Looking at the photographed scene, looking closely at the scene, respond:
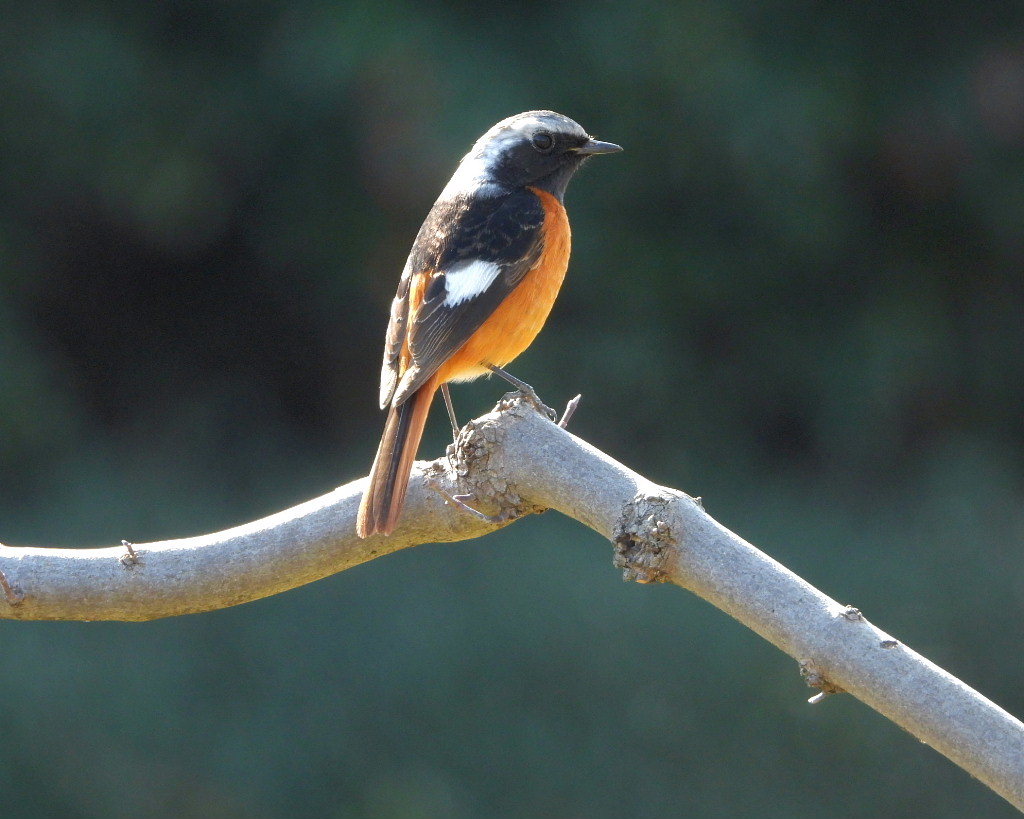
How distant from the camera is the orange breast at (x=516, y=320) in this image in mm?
3203

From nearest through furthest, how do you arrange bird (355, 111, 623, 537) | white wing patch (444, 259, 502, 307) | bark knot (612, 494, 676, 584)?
bark knot (612, 494, 676, 584)
bird (355, 111, 623, 537)
white wing patch (444, 259, 502, 307)

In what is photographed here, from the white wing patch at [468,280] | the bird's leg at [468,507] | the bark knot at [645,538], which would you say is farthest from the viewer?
the white wing patch at [468,280]

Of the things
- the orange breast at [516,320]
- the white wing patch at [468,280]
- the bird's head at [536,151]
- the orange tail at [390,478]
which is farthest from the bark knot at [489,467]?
the bird's head at [536,151]

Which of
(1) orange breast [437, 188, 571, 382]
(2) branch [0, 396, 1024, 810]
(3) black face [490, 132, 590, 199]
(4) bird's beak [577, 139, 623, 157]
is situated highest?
(4) bird's beak [577, 139, 623, 157]

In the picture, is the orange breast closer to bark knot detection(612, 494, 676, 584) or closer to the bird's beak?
the bird's beak

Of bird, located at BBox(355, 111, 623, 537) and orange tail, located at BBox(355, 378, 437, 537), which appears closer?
orange tail, located at BBox(355, 378, 437, 537)

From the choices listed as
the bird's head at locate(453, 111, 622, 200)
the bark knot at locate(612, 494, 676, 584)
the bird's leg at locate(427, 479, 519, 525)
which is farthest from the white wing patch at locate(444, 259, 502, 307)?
the bark knot at locate(612, 494, 676, 584)

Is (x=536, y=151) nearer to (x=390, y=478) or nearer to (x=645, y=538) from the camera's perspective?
(x=390, y=478)

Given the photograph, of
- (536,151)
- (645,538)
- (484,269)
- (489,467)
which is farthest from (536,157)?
(645,538)

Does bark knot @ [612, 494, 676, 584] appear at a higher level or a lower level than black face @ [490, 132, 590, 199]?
lower

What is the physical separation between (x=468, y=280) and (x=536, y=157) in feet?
2.24

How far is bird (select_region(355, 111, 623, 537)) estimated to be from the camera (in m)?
2.98

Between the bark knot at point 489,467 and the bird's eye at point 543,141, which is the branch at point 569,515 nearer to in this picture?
the bark knot at point 489,467

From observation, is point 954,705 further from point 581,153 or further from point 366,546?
point 581,153
